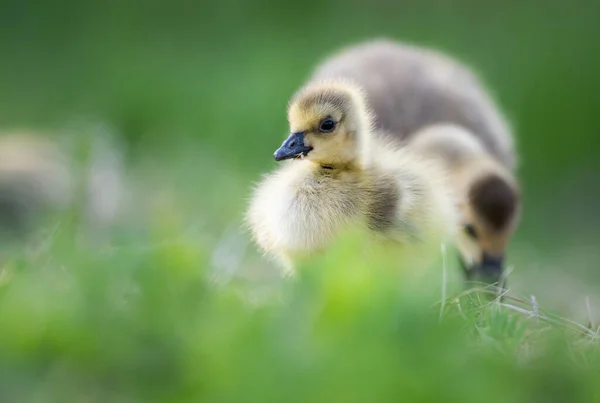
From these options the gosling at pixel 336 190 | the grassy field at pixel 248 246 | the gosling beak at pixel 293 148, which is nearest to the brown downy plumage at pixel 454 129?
the grassy field at pixel 248 246

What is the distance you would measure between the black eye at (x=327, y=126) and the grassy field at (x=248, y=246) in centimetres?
41

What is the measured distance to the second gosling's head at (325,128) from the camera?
306 cm

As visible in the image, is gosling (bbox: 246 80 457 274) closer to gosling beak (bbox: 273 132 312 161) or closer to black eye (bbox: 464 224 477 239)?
gosling beak (bbox: 273 132 312 161)

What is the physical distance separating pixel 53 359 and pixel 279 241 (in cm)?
137

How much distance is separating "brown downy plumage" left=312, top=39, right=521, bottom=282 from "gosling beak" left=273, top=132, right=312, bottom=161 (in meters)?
1.15

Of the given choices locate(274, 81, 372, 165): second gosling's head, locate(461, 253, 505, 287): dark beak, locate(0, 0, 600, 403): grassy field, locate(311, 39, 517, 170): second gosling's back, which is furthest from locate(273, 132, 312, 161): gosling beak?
locate(461, 253, 505, 287): dark beak

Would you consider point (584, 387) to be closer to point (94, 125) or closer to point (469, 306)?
point (469, 306)

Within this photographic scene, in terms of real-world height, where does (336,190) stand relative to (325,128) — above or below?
below

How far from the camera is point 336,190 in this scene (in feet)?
9.84

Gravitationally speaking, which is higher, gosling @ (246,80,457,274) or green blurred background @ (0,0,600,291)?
green blurred background @ (0,0,600,291)

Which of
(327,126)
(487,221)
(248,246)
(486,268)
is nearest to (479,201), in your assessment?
(487,221)

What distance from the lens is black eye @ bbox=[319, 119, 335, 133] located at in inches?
121

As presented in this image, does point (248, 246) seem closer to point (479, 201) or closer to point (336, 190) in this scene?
point (479, 201)

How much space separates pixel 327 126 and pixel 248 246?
91.1 inches
